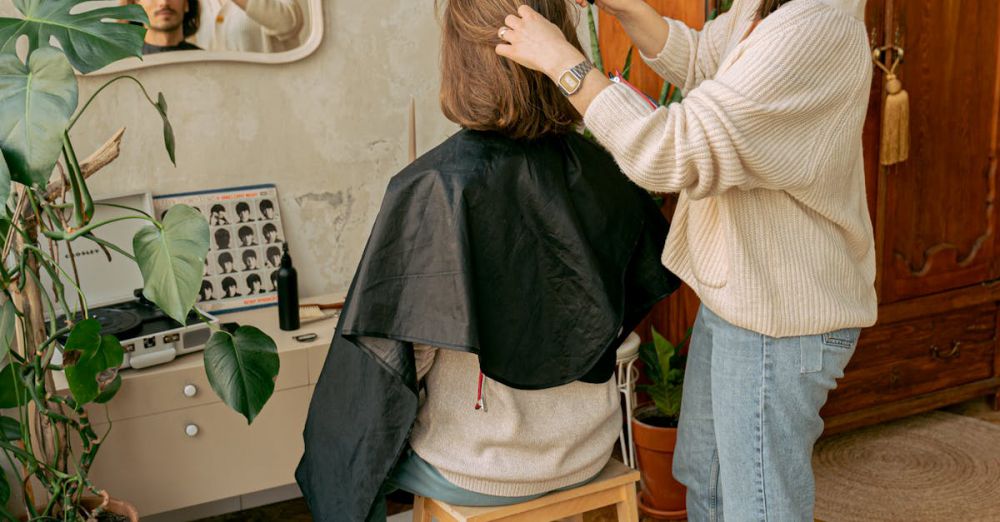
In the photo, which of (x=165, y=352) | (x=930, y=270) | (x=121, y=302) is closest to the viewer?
(x=165, y=352)

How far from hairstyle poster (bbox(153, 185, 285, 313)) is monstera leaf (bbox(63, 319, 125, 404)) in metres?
0.99

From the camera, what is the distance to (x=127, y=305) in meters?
2.79

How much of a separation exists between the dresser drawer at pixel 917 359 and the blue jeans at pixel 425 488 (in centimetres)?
180


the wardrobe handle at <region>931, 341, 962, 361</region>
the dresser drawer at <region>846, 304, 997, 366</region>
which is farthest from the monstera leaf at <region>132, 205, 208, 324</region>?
the wardrobe handle at <region>931, 341, 962, 361</region>

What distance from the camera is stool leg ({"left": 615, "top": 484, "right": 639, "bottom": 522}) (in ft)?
6.76

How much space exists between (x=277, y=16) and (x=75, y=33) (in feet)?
3.86

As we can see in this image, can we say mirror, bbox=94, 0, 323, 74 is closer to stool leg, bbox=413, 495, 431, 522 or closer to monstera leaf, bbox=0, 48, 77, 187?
monstera leaf, bbox=0, 48, 77, 187

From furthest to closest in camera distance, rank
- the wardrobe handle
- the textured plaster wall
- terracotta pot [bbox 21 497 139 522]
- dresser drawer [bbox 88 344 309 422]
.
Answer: the wardrobe handle < the textured plaster wall < dresser drawer [bbox 88 344 309 422] < terracotta pot [bbox 21 497 139 522]

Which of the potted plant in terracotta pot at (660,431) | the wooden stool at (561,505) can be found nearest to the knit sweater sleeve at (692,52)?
the wooden stool at (561,505)

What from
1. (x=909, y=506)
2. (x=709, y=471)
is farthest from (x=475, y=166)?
(x=909, y=506)

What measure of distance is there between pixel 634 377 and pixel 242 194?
1363 mm

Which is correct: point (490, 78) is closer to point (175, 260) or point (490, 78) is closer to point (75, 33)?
point (175, 260)

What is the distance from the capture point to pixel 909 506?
3115 millimetres

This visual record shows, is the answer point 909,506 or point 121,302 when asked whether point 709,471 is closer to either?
point 909,506
